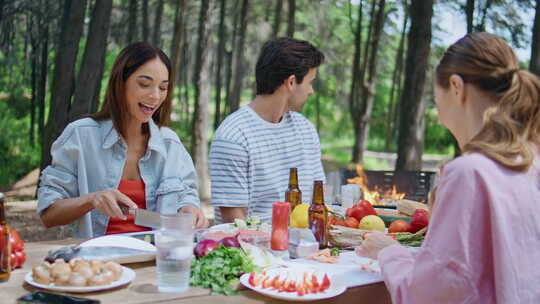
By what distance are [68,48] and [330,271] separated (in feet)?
26.9

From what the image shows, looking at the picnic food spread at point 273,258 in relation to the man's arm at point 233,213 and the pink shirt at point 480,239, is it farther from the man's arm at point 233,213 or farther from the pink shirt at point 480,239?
the man's arm at point 233,213

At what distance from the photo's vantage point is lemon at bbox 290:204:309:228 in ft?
9.48

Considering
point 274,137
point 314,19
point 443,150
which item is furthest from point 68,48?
point 443,150

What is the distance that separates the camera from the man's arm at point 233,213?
3.73 m

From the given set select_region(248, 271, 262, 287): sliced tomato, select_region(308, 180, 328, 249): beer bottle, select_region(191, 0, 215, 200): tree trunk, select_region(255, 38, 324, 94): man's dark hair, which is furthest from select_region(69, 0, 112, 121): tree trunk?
select_region(248, 271, 262, 287): sliced tomato

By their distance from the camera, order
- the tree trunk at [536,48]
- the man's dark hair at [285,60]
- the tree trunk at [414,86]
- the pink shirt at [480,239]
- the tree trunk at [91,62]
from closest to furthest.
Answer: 1. the pink shirt at [480,239]
2. the man's dark hair at [285,60]
3. the tree trunk at [536,48]
4. the tree trunk at [91,62]
5. the tree trunk at [414,86]

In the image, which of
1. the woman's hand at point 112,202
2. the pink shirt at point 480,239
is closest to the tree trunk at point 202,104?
the woman's hand at point 112,202

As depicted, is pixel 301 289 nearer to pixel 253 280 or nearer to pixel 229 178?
pixel 253 280

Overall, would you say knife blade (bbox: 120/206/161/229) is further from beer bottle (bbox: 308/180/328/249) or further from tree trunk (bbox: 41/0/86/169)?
tree trunk (bbox: 41/0/86/169)

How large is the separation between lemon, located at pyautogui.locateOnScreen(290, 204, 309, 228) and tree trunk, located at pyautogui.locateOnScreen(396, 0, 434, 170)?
720 centimetres

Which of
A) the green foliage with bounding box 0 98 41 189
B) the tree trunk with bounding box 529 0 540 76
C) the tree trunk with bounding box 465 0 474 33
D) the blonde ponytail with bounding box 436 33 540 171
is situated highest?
the tree trunk with bounding box 465 0 474 33

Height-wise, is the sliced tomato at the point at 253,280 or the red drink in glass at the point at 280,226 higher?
the red drink in glass at the point at 280,226

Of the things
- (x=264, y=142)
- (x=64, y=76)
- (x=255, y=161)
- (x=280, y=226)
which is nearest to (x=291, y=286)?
(x=280, y=226)

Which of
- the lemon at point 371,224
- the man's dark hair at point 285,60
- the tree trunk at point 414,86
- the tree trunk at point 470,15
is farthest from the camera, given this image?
the tree trunk at point 470,15
